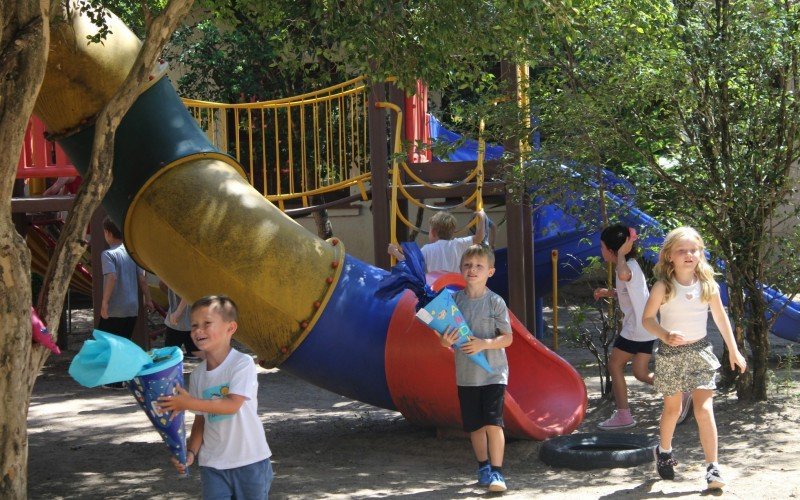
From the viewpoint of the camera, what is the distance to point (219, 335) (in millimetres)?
4258

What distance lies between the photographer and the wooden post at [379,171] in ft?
32.5

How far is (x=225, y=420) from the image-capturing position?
425 centimetres

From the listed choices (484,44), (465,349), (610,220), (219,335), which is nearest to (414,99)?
(610,220)

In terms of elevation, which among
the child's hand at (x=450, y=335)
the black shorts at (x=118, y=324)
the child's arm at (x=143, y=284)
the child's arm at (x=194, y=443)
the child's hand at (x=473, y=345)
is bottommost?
the child's arm at (x=194, y=443)

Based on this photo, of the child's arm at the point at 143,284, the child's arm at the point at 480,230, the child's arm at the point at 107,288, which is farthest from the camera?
the child's arm at the point at 143,284

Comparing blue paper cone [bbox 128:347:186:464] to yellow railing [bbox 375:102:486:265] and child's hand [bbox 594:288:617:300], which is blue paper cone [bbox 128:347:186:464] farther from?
yellow railing [bbox 375:102:486:265]

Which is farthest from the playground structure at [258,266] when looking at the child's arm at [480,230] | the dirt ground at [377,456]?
the child's arm at [480,230]

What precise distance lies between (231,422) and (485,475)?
2.00m

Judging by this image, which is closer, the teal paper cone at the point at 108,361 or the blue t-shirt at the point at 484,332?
the teal paper cone at the point at 108,361

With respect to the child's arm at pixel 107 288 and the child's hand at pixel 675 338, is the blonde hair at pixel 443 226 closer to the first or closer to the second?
the child's arm at pixel 107 288

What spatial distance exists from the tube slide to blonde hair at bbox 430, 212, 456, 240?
173cm

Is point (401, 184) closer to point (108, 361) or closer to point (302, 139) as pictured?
point (302, 139)

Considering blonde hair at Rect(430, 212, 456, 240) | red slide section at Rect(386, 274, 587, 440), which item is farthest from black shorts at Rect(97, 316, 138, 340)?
red slide section at Rect(386, 274, 587, 440)

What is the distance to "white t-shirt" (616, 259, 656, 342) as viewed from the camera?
7.26 metres
